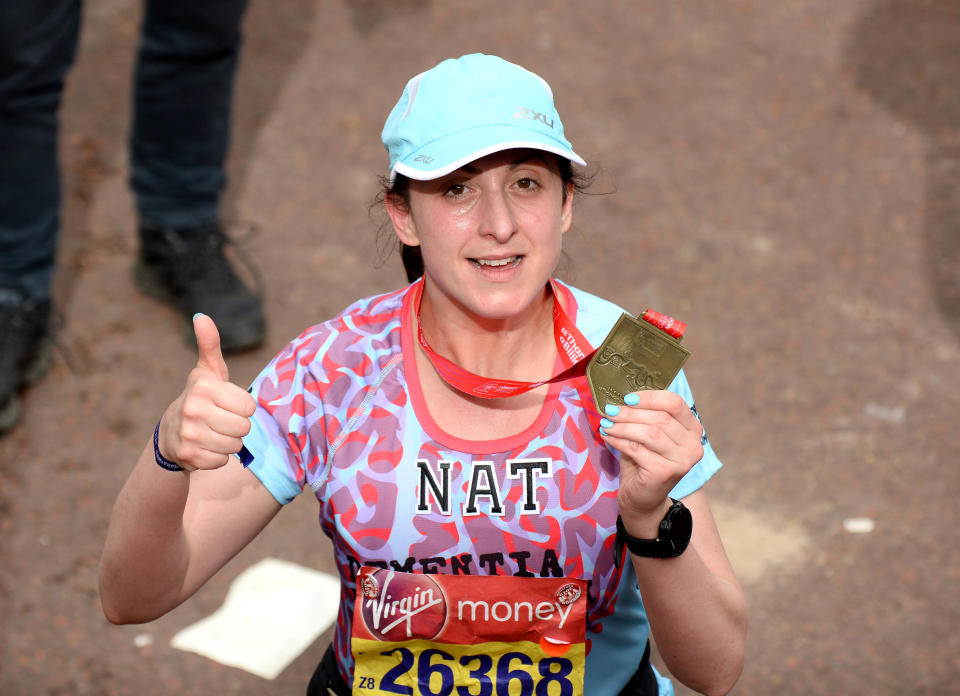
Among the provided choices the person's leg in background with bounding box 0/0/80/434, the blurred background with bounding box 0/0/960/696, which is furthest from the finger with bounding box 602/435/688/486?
the person's leg in background with bounding box 0/0/80/434

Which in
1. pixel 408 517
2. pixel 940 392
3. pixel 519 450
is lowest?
pixel 940 392

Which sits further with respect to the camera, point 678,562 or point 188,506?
point 188,506

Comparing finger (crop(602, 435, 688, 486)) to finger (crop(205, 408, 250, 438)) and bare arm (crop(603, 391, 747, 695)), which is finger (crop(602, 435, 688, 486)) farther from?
finger (crop(205, 408, 250, 438))

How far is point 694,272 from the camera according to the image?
17.4 feet

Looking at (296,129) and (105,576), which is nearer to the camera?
(105,576)

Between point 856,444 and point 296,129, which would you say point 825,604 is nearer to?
point 856,444

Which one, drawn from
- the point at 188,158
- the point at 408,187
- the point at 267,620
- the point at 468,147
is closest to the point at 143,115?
the point at 188,158

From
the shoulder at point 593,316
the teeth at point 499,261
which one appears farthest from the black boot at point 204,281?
the teeth at point 499,261

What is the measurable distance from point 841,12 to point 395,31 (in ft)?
8.65

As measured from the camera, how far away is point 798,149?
236 inches

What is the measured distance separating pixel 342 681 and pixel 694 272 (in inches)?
123

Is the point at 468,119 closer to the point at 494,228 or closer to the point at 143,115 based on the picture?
the point at 494,228

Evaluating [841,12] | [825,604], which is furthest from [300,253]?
[841,12]

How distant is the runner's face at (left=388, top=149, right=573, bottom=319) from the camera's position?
2.38 meters
